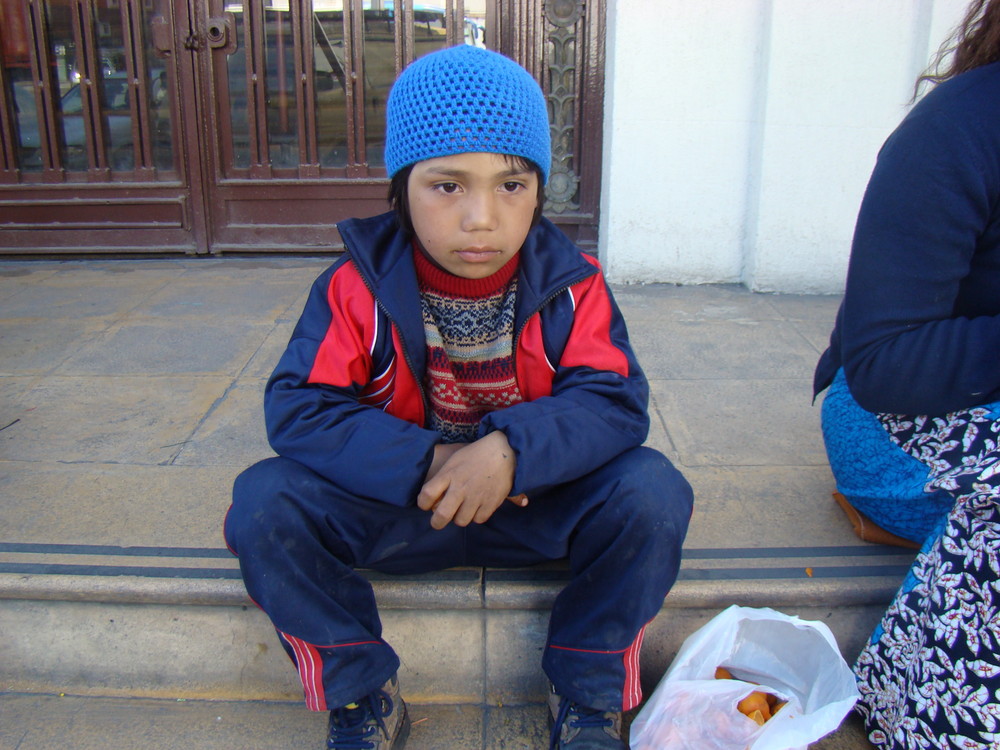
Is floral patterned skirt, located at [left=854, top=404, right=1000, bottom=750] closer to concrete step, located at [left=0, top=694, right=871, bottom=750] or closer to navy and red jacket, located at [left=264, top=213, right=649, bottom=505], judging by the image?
concrete step, located at [left=0, top=694, right=871, bottom=750]

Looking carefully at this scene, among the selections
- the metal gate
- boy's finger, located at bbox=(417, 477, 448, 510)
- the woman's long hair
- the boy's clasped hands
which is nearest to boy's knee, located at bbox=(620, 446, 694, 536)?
the boy's clasped hands

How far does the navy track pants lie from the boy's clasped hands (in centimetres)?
14

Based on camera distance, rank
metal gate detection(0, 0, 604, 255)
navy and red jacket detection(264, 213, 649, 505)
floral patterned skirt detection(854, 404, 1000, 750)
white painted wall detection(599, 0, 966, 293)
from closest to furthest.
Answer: floral patterned skirt detection(854, 404, 1000, 750)
navy and red jacket detection(264, 213, 649, 505)
white painted wall detection(599, 0, 966, 293)
metal gate detection(0, 0, 604, 255)

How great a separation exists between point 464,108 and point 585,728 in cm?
116

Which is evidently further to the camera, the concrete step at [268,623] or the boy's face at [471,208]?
the concrete step at [268,623]

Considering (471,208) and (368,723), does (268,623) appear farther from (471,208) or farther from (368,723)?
(471,208)

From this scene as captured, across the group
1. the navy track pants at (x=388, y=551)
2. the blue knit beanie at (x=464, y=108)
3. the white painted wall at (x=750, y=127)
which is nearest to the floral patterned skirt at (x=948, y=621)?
the navy track pants at (x=388, y=551)

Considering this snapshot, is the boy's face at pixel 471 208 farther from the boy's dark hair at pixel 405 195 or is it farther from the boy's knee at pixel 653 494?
the boy's knee at pixel 653 494

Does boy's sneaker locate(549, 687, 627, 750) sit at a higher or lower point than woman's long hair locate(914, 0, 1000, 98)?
lower

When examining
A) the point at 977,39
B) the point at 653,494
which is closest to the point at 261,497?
the point at 653,494

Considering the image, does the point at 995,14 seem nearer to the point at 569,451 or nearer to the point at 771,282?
the point at 569,451

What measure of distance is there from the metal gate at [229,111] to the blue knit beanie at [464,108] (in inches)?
100

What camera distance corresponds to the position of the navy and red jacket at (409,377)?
1.52 meters

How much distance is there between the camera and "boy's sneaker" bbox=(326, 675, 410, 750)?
5.20 ft
